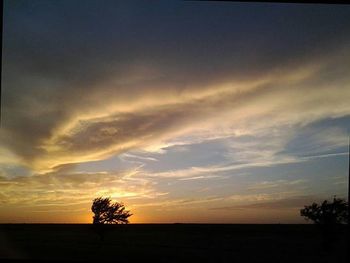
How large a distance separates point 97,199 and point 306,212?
39.2 feet
